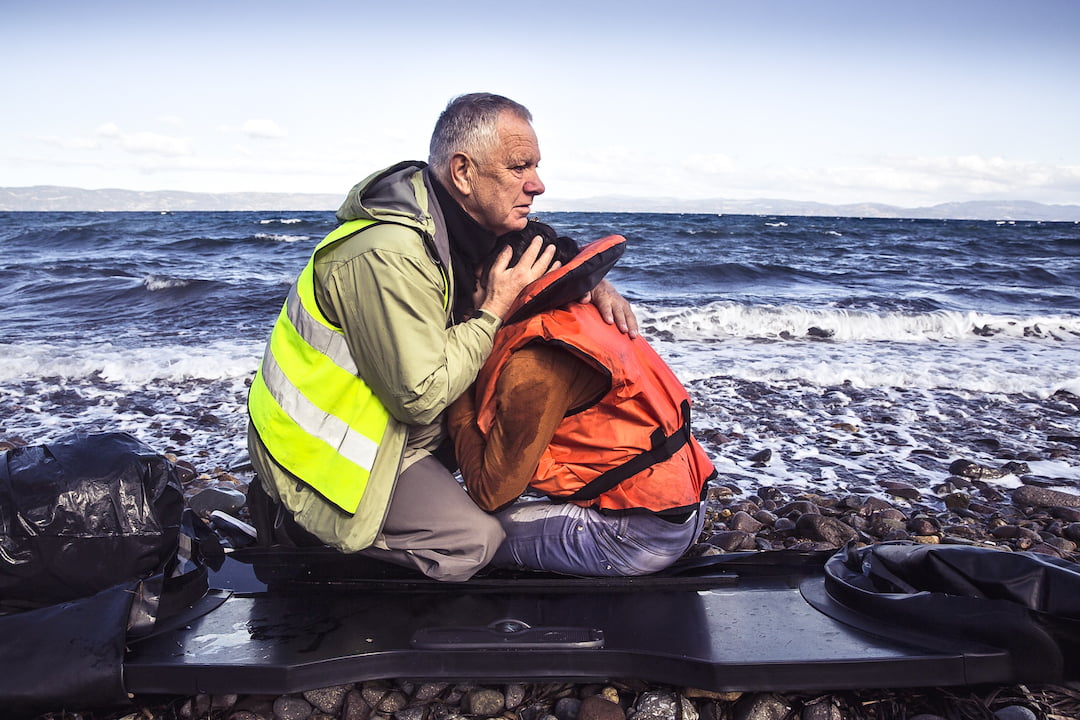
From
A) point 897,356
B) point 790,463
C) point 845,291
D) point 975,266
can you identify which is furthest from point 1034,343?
point 975,266

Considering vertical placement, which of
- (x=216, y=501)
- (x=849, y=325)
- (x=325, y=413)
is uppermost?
(x=325, y=413)

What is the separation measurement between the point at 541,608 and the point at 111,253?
2383 centimetres

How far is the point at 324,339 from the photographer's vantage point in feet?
8.70

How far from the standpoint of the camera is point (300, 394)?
268 centimetres

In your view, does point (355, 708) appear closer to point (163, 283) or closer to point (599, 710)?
point (599, 710)

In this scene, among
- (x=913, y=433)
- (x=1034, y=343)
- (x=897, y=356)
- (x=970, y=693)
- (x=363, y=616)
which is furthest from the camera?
(x=1034, y=343)

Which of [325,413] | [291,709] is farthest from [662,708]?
[325,413]

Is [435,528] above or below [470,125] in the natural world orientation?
below

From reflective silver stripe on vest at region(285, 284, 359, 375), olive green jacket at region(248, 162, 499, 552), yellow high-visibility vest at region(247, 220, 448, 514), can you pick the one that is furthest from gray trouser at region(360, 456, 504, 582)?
reflective silver stripe on vest at region(285, 284, 359, 375)

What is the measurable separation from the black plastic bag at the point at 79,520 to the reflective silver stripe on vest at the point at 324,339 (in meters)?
0.88

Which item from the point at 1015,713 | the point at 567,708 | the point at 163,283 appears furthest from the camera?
the point at 163,283

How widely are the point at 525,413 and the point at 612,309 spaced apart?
595 mm

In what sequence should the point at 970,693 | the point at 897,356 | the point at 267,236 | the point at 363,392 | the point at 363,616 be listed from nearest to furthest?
the point at 970,693
the point at 363,392
the point at 363,616
the point at 897,356
the point at 267,236

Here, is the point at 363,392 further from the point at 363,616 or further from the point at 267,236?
the point at 267,236
